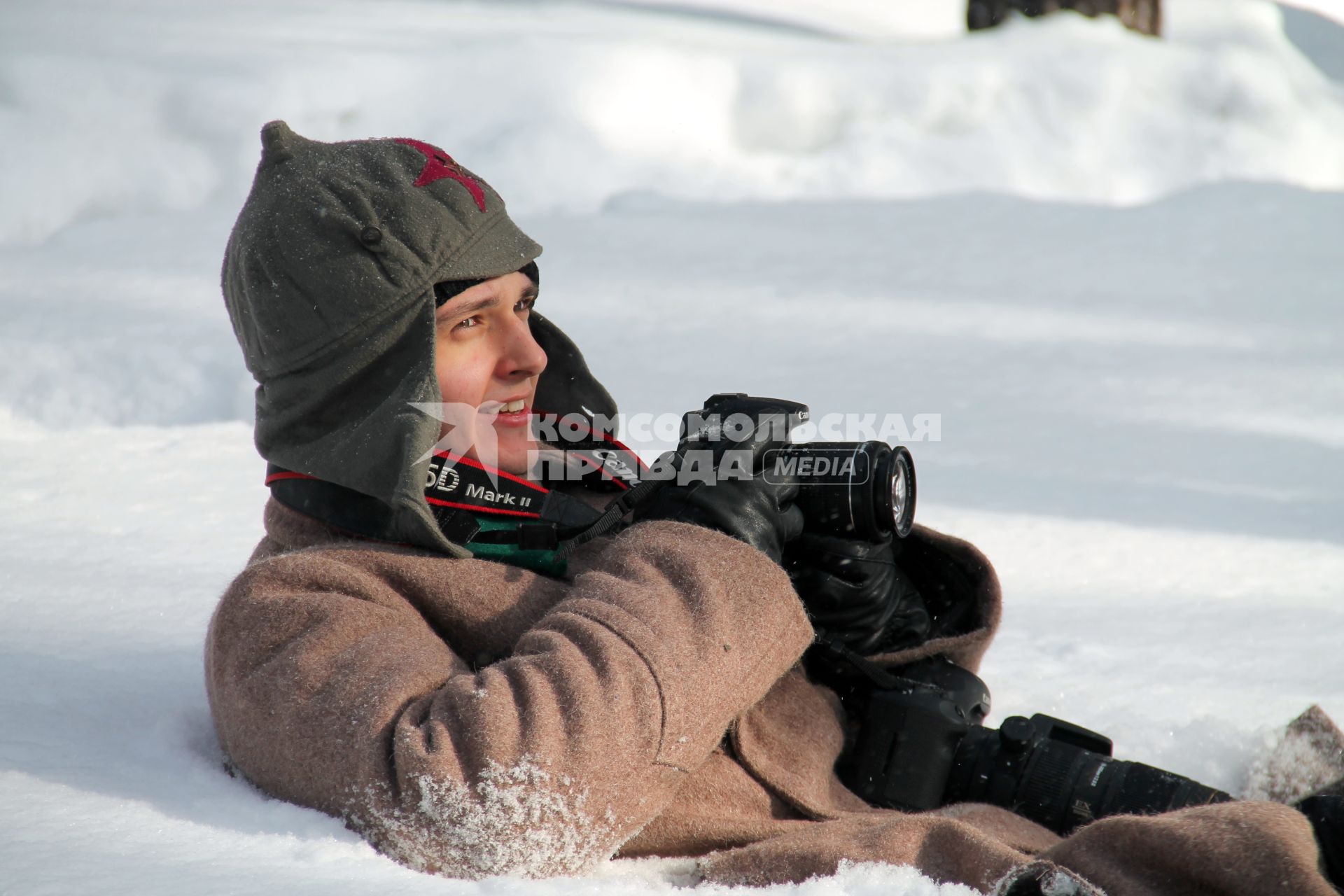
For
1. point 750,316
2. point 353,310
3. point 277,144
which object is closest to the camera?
point 353,310

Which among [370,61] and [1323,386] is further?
[370,61]

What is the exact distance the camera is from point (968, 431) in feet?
9.81

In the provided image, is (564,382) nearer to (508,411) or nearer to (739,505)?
(508,411)

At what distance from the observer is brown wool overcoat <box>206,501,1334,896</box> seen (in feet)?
3.68

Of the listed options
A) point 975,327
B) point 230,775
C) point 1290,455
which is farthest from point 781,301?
point 230,775

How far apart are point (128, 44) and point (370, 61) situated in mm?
1021

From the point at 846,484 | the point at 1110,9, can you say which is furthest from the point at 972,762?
the point at 1110,9

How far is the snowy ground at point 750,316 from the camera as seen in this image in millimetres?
1595

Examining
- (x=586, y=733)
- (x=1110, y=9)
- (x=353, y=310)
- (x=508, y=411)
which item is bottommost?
(x=586, y=733)

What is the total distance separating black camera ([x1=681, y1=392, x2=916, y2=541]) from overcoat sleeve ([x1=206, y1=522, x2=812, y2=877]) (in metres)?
0.16

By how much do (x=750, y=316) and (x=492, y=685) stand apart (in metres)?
2.60

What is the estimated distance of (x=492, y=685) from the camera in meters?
1.19

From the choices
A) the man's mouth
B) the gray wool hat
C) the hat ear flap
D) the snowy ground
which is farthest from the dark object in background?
the gray wool hat

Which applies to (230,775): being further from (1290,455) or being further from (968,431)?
(1290,455)
